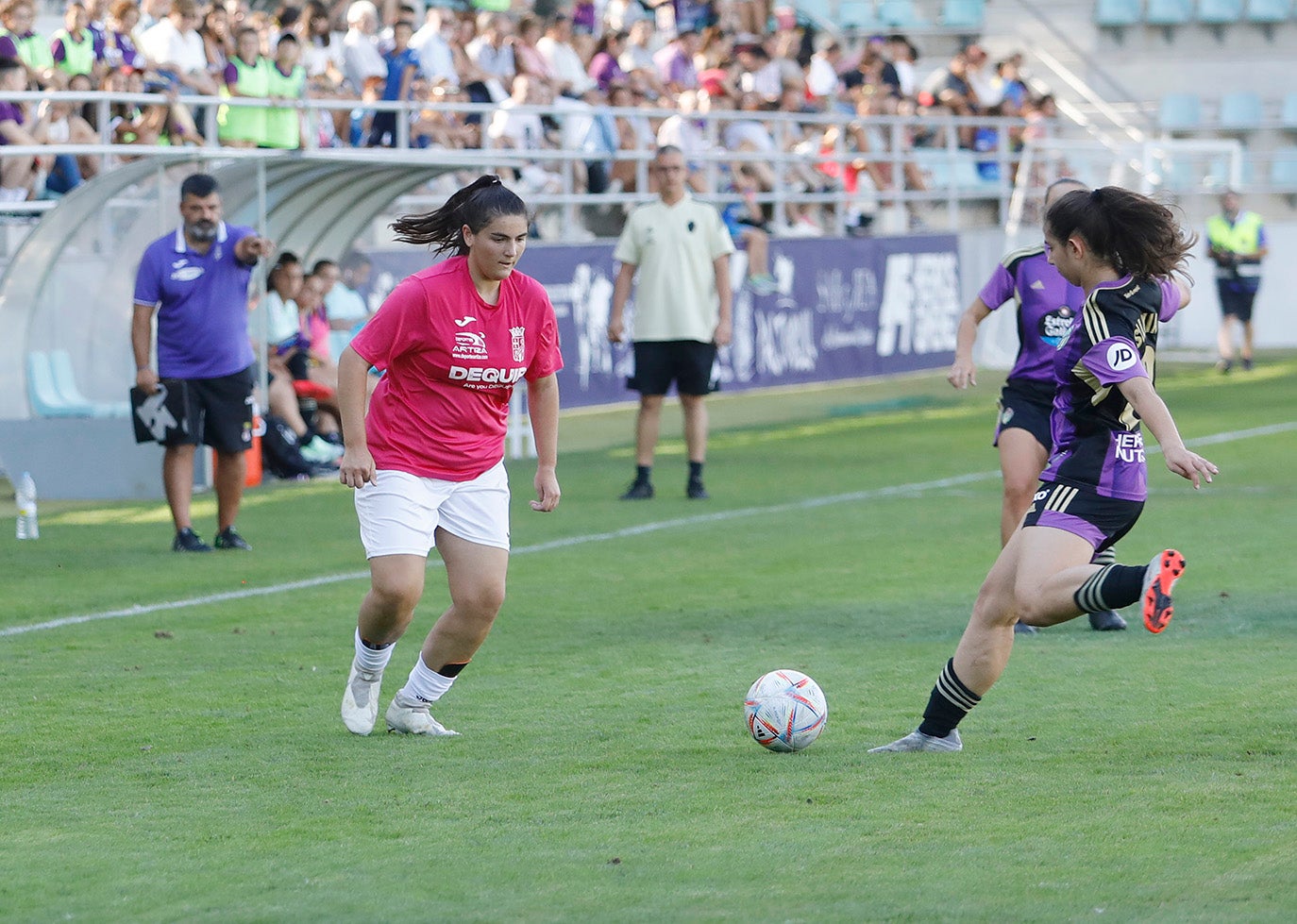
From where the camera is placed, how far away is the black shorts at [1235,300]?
930 inches

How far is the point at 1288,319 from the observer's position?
3011cm

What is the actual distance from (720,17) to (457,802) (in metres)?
22.7

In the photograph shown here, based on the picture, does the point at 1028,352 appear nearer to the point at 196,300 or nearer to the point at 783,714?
the point at 783,714

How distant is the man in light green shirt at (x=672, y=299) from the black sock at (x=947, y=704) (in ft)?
23.3

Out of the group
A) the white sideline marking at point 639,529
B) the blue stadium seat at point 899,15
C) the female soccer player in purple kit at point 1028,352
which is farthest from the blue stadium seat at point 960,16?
the female soccer player in purple kit at point 1028,352

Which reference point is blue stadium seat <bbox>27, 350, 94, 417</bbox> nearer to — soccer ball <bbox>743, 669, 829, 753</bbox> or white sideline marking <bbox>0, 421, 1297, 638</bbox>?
white sideline marking <bbox>0, 421, 1297, 638</bbox>

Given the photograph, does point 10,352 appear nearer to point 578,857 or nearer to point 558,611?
point 558,611

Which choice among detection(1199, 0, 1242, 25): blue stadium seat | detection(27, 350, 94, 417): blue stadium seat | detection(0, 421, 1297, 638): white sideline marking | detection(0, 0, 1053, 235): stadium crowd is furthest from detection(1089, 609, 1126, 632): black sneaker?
detection(1199, 0, 1242, 25): blue stadium seat

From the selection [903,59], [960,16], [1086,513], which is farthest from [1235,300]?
[1086,513]

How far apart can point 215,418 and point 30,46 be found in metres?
7.02

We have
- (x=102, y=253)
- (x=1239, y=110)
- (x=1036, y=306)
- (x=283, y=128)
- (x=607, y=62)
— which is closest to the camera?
(x=1036, y=306)

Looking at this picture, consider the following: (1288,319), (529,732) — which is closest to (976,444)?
(529,732)

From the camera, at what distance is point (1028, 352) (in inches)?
330

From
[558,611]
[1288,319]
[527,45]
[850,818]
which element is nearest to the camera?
[850,818]
